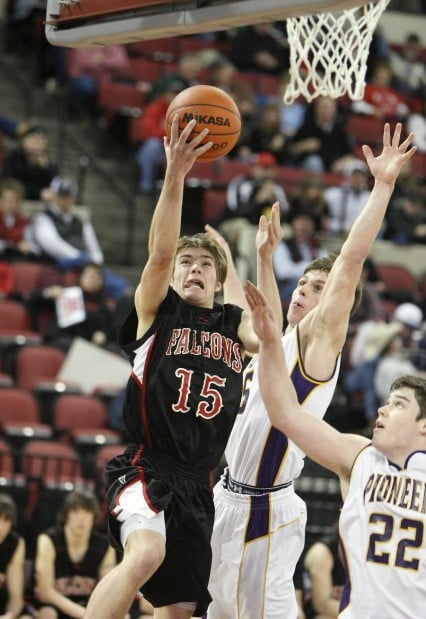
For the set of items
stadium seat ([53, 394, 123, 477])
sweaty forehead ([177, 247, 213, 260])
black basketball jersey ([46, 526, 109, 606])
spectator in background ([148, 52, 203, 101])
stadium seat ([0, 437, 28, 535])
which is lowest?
black basketball jersey ([46, 526, 109, 606])

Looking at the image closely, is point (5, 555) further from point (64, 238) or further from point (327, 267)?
point (64, 238)

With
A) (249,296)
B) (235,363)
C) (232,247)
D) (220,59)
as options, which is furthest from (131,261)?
(249,296)

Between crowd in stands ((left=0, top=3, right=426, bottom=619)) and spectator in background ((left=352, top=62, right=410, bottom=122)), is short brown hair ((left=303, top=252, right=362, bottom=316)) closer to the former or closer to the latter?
crowd in stands ((left=0, top=3, right=426, bottom=619))

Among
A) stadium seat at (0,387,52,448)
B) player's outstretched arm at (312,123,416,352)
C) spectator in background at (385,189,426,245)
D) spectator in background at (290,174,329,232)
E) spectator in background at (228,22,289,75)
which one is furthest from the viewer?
spectator in background at (228,22,289,75)

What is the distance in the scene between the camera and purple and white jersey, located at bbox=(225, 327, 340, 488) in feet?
20.4

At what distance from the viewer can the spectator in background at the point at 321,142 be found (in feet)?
52.9

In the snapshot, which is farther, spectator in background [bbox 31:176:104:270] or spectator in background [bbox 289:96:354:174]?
spectator in background [bbox 289:96:354:174]

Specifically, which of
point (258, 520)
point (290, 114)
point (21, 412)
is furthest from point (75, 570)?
point (290, 114)

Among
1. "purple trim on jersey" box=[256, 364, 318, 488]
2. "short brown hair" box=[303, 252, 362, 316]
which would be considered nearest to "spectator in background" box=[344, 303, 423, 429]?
"short brown hair" box=[303, 252, 362, 316]

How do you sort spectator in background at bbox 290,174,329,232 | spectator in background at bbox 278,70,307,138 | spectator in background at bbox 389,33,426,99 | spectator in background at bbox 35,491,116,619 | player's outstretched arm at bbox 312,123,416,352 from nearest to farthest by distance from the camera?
player's outstretched arm at bbox 312,123,416,352, spectator in background at bbox 35,491,116,619, spectator in background at bbox 290,174,329,232, spectator in background at bbox 278,70,307,138, spectator in background at bbox 389,33,426,99

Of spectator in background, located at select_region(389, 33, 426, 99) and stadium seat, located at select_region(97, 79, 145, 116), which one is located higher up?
spectator in background, located at select_region(389, 33, 426, 99)

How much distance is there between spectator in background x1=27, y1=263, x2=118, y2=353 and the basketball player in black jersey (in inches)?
233

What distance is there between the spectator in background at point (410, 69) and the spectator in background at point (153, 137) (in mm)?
4480

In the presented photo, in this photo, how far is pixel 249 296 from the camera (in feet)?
15.9
